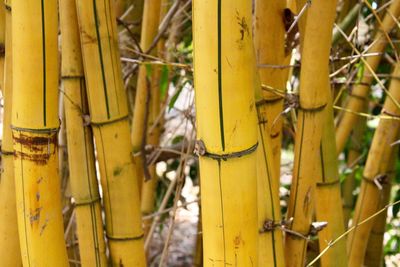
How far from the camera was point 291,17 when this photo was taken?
3.26 feet

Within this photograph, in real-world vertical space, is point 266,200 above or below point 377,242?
above

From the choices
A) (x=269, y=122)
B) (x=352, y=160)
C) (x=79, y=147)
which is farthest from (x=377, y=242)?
(x=79, y=147)

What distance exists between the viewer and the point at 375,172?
134 centimetres

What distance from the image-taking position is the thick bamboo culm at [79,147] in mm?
968

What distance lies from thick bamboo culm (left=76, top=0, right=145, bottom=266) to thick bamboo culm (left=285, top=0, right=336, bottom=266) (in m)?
0.23

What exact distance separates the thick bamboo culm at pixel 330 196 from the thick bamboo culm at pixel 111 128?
0.94ft

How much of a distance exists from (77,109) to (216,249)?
37 cm

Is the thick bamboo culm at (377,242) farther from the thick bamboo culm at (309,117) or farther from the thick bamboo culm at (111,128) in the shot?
the thick bamboo culm at (111,128)

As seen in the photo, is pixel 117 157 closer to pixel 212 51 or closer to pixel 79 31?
pixel 79 31

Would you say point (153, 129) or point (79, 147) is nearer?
point (79, 147)

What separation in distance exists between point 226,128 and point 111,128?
0.33m

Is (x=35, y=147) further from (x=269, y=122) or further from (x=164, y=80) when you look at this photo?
(x=164, y=80)

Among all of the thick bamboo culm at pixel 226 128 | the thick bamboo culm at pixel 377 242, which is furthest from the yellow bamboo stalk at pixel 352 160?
the thick bamboo culm at pixel 226 128

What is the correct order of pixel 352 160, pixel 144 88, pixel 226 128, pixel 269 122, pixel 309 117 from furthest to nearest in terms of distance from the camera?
1. pixel 352 160
2. pixel 144 88
3. pixel 269 122
4. pixel 309 117
5. pixel 226 128
